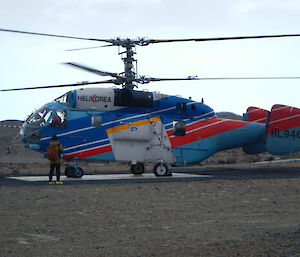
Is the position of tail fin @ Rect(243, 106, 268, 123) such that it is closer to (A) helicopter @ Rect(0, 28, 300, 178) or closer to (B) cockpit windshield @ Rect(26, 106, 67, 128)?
(A) helicopter @ Rect(0, 28, 300, 178)

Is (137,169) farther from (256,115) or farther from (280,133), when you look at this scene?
(280,133)

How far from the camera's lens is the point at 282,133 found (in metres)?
24.4

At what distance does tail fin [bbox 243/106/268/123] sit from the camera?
25.3 metres

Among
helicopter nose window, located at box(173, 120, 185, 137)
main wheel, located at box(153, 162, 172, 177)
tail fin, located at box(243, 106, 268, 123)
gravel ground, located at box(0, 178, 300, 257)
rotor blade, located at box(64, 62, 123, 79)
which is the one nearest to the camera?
gravel ground, located at box(0, 178, 300, 257)

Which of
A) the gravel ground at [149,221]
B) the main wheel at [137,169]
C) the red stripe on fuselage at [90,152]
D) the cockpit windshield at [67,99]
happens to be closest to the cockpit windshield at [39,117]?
the cockpit windshield at [67,99]

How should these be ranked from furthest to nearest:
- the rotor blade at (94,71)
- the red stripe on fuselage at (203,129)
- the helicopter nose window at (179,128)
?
1. the red stripe on fuselage at (203,129)
2. the helicopter nose window at (179,128)
3. the rotor blade at (94,71)

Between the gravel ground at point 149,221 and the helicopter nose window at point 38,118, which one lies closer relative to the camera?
the gravel ground at point 149,221

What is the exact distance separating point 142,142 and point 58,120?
396cm

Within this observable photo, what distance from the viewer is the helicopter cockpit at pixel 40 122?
63.4ft

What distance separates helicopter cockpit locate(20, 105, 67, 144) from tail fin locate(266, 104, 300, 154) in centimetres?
1109

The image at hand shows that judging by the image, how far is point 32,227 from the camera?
845cm

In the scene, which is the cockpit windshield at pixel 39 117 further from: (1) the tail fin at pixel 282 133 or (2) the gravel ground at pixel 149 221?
(1) the tail fin at pixel 282 133

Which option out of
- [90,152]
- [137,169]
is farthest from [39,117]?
[137,169]

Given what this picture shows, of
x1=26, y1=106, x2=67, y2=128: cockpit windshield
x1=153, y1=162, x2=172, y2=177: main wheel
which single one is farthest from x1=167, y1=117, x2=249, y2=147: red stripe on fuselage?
x1=26, y1=106, x2=67, y2=128: cockpit windshield
